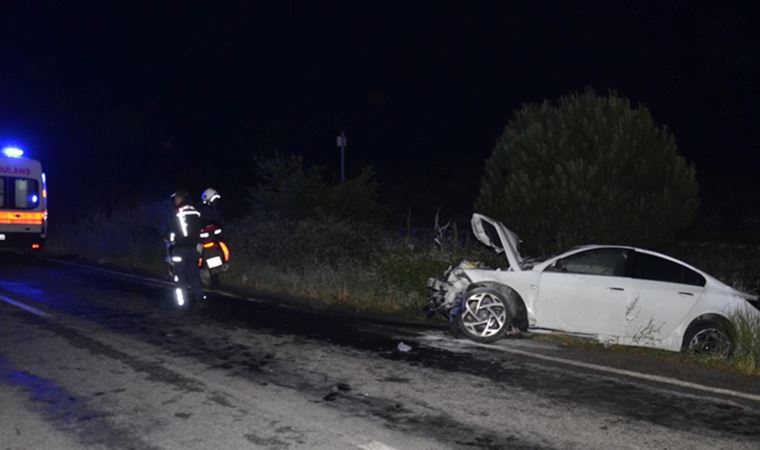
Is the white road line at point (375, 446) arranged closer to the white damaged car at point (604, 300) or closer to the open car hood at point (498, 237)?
the white damaged car at point (604, 300)

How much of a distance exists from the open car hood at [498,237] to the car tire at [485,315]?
18.9 inches

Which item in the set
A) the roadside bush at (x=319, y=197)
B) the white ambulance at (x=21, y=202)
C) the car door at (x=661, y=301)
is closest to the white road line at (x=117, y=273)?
the white ambulance at (x=21, y=202)

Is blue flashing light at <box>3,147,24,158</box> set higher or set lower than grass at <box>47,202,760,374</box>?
higher

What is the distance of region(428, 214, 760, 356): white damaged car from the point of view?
896 cm

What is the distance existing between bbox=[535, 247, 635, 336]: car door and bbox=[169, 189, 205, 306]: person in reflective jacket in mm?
5115

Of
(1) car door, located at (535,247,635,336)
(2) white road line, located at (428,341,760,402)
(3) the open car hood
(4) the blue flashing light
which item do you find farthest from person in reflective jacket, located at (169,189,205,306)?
(4) the blue flashing light

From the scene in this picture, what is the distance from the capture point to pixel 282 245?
17.1 meters

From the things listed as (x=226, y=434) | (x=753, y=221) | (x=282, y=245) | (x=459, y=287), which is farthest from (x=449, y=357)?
(x=753, y=221)

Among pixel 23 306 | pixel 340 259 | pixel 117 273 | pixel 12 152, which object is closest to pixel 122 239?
pixel 12 152

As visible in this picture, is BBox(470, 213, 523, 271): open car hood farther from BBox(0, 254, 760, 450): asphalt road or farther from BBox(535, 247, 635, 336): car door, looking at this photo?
BBox(0, 254, 760, 450): asphalt road

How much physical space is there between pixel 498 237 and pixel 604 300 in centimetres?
172

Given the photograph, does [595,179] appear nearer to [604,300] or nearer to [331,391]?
[604,300]

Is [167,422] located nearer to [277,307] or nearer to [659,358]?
[659,358]

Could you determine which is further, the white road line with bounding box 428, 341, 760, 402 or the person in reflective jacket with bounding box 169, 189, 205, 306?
the person in reflective jacket with bounding box 169, 189, 205, 306
